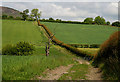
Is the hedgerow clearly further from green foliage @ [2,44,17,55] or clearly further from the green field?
the green field

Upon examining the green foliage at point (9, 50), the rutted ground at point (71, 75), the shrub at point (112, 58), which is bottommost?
the green foliage at point (9, 50)

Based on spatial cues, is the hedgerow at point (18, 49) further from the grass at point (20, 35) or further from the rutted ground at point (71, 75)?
the rutted ground at point (71, 75)

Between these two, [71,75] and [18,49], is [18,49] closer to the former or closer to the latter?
[18,49]

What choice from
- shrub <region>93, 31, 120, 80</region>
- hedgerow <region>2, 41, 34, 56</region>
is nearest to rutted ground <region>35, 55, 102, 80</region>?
shrub <region>93, 31, 120, 80</region>

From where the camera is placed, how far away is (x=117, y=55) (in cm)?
941

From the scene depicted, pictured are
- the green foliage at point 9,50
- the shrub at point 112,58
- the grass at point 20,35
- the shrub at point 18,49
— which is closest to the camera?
the shrub at point 112,58

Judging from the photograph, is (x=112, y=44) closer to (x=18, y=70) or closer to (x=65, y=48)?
(x=18, y=70)

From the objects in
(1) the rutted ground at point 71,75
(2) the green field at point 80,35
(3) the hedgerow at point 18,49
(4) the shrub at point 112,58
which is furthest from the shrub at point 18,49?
A: (4) the shrub at point 112,58

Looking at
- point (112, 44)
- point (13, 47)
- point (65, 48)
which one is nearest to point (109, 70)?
point (112, 44)

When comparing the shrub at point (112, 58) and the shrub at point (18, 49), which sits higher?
the shrub at point (112, 58)

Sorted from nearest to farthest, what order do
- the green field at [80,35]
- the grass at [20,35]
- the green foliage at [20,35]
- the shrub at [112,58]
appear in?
the shrub at [112,58] < the green foliage at [20,35] < the grass at [20,35] < the green field at [80,35]

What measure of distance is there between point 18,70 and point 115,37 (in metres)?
6.57

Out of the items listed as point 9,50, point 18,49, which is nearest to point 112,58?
point 18,49

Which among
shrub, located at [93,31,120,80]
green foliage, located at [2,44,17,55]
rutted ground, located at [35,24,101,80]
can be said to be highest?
shrub, located at [93,31,120,80]
